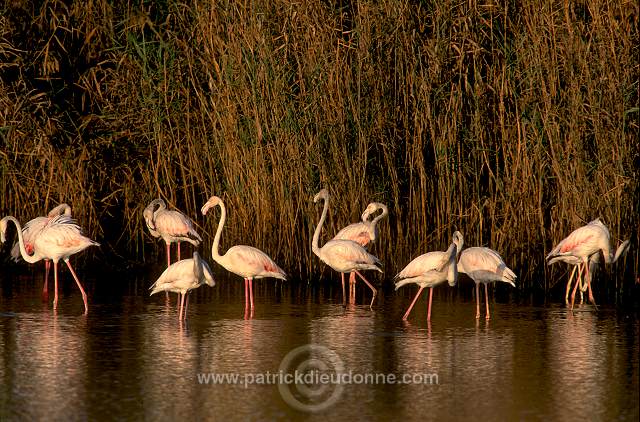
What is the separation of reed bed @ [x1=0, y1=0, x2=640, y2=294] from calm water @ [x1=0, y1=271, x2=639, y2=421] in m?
1.09

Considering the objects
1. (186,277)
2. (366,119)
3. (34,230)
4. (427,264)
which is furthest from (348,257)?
(34,230)

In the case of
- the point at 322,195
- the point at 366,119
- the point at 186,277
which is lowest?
the point at 186,277

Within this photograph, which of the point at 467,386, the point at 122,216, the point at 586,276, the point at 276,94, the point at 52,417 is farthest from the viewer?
the point at 122,216

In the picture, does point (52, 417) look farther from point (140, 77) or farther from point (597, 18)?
point (140, 77)

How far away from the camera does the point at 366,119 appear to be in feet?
41.4

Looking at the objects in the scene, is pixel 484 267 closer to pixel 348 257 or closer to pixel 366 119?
pixel 348 257

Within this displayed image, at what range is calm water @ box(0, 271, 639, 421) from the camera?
706 centimetres

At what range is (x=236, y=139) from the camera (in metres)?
13.4

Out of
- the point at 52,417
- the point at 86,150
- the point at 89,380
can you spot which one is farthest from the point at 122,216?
the point at 52,417

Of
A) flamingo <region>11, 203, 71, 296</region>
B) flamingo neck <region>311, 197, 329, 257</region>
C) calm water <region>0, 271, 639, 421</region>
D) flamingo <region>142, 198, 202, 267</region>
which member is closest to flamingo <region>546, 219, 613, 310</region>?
calm water <region>0, 271, 639, 421</region>

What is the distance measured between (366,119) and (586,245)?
3.02 meters

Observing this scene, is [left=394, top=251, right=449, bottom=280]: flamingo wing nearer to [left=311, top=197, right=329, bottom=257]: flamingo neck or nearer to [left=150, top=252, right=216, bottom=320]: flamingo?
[left=311, top=197, right=329, bottom=257]: flamingo neck

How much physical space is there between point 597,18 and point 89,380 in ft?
Result: 21.7

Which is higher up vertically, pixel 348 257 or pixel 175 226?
pixel 175 226
